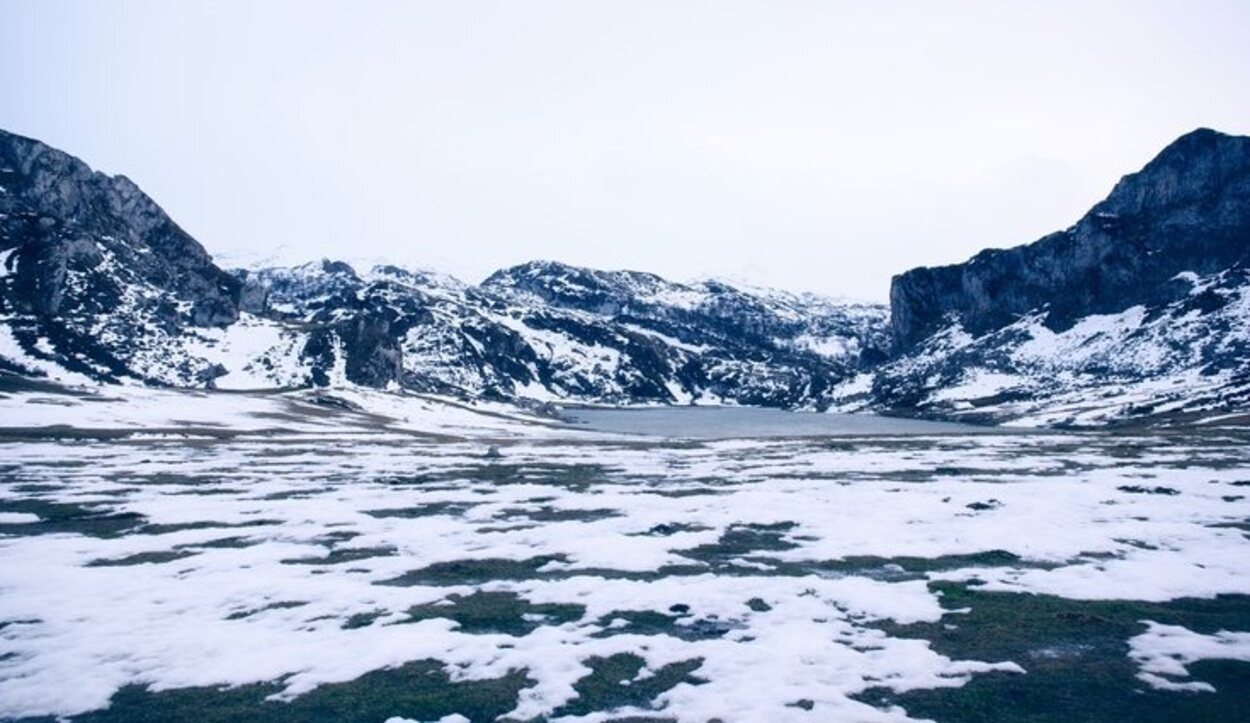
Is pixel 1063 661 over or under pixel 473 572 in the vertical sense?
over

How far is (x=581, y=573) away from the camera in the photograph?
1870 cm

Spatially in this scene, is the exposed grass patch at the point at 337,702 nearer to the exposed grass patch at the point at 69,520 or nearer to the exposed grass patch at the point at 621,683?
the exposed grass patch at the point at 621,683

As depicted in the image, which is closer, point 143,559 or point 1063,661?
point 1063,661

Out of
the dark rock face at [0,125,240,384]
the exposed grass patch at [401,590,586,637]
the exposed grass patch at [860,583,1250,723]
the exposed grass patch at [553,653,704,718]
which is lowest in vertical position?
the exposed grass patch at [401,590,586,637]

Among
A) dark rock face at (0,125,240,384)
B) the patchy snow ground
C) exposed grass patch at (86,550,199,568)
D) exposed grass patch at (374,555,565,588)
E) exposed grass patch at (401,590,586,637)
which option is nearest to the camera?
the patchy snow ground

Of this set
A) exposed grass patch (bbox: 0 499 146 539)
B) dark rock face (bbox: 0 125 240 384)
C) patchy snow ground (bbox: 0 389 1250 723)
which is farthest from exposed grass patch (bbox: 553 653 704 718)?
dark rock face (bbox: 0 125 240 384)

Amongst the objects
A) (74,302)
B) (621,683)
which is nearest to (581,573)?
(621,683)

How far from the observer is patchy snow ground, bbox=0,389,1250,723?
12.0 metres

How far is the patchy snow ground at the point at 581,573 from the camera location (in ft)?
39.3

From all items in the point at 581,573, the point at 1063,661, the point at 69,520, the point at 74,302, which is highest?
the point at 74,302

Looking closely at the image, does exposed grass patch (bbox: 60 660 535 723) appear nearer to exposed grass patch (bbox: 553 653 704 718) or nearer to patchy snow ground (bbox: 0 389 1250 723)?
patchy snow ground (bbox: 0 389 1250 723)

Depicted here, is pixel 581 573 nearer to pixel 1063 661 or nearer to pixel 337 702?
pixel 337 702

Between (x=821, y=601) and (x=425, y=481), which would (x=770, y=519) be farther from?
(x=425, y=481)

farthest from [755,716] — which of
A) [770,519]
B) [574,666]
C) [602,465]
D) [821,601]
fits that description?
[602,465]
